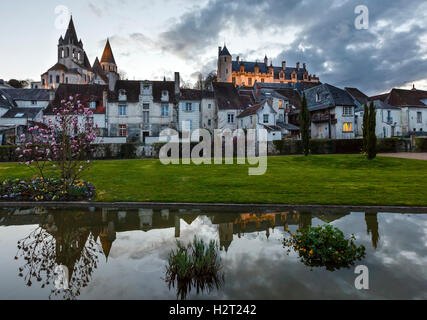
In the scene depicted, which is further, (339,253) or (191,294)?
(339,253)

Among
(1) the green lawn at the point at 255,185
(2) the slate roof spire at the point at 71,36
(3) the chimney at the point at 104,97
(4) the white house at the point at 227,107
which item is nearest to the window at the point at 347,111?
Result: (4) the white house at the point at 227,107

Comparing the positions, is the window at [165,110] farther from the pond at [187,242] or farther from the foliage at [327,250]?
the foliage at [327,250]

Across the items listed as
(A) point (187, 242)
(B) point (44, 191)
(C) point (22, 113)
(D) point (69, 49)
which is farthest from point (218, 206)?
(D) point (69, 49)

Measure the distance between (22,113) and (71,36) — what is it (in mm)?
57230

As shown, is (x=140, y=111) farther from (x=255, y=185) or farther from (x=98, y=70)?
(x=98, y=70)

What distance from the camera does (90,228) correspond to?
9.33m

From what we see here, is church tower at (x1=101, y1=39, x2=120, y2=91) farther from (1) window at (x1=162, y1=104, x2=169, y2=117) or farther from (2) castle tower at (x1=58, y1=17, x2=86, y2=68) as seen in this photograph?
(1) window at (x1=162, y1=104, x2=169, y2=117)

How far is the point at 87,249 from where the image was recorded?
7598mm

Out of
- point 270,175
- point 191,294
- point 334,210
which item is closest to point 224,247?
point 191,294

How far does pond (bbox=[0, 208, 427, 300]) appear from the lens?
5.46 metres
